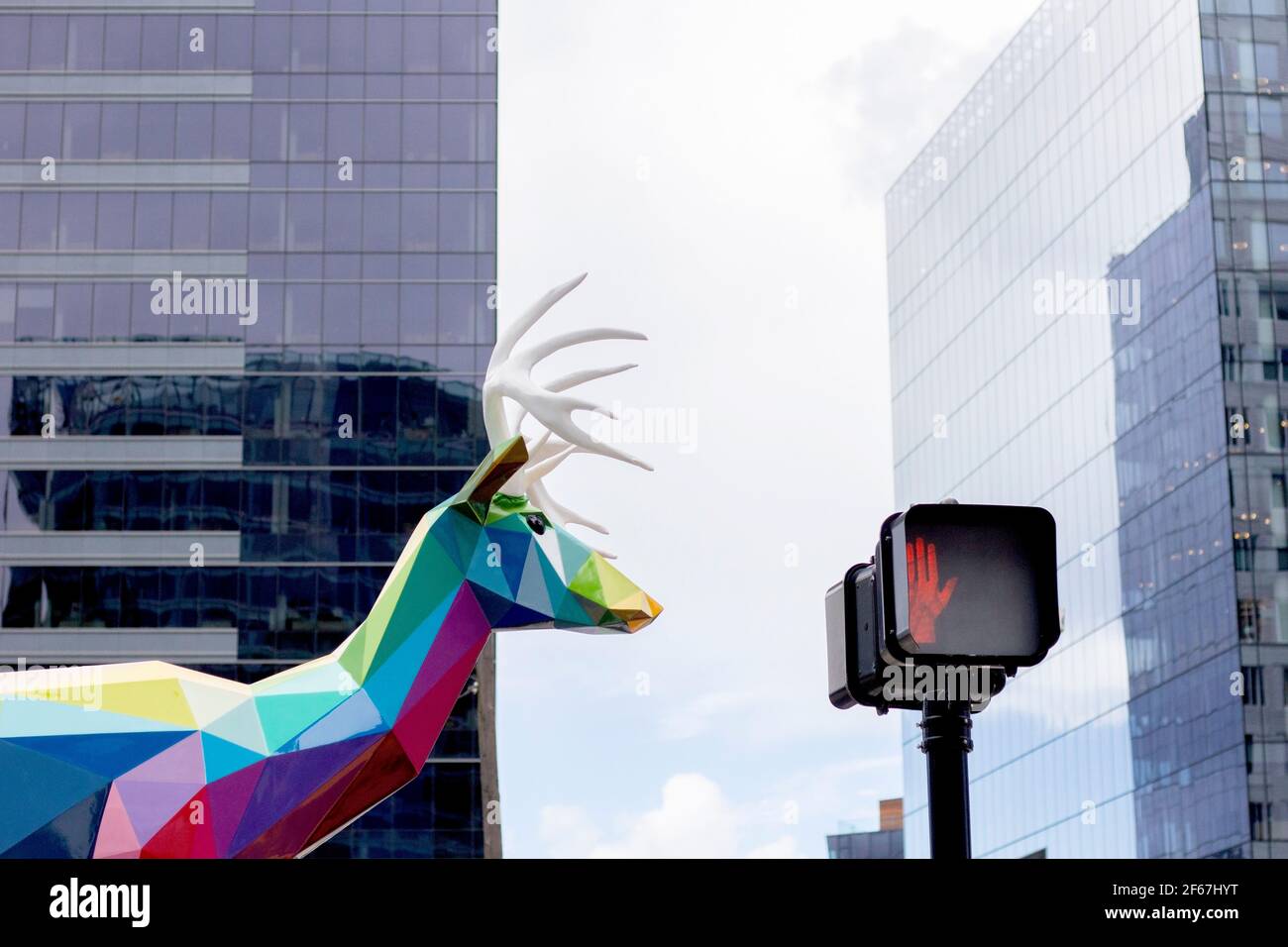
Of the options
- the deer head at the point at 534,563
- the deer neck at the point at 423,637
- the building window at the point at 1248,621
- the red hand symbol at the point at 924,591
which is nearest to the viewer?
the red hand symbol at the point at 924,591

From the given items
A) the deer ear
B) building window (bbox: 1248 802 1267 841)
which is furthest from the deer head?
building window (bbox: 1248 802 1267 841)

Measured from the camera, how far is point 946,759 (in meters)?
4.02

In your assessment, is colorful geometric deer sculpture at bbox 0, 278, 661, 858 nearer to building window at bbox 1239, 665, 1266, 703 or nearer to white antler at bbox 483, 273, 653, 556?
white antler at bbox 483, 273, 653, 556

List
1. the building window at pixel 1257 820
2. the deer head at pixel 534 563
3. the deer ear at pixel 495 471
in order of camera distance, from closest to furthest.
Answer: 1. the deer ear at pixel 495 471
2. the deer head at pixel 534 563
3. the building window at pixel 1257 820

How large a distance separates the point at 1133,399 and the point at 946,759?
235 feet

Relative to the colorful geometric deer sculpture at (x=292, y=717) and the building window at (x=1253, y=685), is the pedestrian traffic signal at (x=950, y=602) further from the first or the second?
the building window at (x=1253, y=685)

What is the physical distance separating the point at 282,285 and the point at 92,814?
5978 centimetres

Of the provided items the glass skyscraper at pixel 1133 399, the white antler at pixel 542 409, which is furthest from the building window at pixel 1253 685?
the white antler at pixel 542 409

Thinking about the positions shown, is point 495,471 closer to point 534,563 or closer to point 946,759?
point 534,563

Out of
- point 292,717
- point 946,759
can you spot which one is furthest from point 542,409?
point 946,759

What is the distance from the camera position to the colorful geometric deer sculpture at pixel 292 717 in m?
11.8

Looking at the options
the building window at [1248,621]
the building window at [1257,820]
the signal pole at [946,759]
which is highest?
the building window at [1248,621]

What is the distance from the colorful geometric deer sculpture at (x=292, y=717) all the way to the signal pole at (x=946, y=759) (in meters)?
8.40

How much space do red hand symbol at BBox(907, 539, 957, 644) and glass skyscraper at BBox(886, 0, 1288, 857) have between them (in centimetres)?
6235
